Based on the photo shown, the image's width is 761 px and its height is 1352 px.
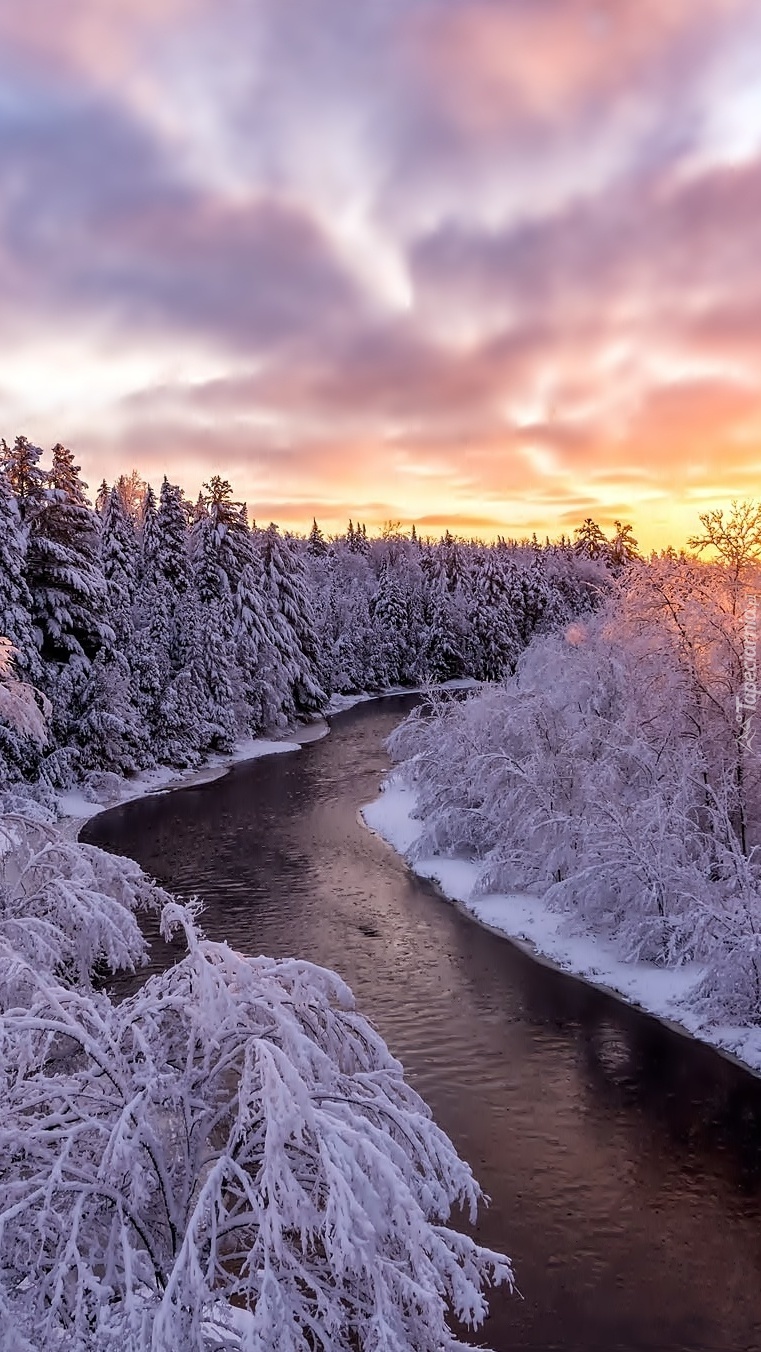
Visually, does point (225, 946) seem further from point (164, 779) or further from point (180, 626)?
point (180, 626)

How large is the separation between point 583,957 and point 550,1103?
599cm

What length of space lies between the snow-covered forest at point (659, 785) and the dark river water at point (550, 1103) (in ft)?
6.29

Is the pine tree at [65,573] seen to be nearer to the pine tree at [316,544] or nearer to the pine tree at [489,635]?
the pine tree at [489,635]

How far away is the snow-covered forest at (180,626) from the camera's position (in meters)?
38.2

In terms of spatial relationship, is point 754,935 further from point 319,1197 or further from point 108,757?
point 108,757

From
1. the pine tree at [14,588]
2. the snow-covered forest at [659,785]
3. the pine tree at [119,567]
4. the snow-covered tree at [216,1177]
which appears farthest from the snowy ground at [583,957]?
the pine tree at [119,567]

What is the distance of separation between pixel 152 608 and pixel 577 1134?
124 ft

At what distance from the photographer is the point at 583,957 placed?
68.9 feet

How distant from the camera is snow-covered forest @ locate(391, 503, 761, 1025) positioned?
1938cm

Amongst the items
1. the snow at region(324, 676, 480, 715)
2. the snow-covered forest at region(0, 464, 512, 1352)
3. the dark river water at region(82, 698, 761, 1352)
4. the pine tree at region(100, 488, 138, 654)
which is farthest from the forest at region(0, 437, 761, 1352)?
the snow at region(324, 676, 480, 715)

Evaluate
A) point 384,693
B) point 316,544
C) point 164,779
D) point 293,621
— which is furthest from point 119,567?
point 316,544

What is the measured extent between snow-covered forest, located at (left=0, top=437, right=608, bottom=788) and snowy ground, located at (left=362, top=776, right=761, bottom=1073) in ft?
31.3

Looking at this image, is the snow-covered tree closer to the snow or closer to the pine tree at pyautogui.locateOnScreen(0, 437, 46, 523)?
the pine tree at pyautogui.locateOnScreen(0, 437, 46, 523)

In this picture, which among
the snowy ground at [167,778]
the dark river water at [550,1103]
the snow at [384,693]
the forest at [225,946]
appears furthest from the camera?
the snow at [384,693]
